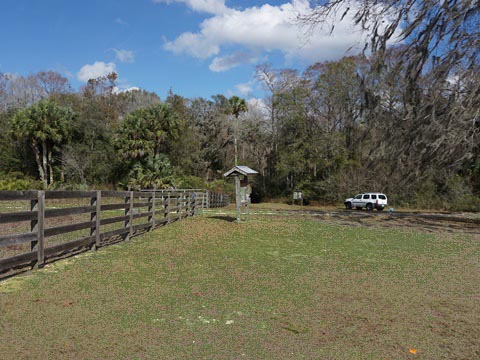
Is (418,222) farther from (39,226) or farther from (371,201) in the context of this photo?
(39,226)

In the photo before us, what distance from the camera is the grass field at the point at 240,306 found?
3.63m

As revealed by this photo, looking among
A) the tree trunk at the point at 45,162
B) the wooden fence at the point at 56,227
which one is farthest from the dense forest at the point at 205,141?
the wooden fence at the point at 56,227

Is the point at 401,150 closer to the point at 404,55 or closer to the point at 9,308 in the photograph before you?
the point at 404,55

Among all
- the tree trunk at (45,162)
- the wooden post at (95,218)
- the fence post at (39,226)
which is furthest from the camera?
the tree trunk at (45,162)

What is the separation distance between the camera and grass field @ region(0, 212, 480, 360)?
11.9ft

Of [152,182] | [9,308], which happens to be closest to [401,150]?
[9,308]

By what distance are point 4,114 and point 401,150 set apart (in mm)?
39059

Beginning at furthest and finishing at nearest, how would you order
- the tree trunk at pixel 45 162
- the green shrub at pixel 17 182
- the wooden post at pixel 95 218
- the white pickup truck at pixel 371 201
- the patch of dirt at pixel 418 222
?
1. the tree trunk at pixel 45 162
2. the white pickup truck at pixel 371 201
3. the green shrub at pixel 17 182
4. the patch of dirt at pixel 418 222
5. the wooden post at pixel 95 218

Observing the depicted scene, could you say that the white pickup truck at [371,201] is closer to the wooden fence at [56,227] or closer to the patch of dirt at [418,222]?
the patch of dirt at [418,222]

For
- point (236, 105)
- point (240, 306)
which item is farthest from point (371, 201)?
point (240, 306)

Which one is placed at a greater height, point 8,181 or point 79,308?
point 8,181

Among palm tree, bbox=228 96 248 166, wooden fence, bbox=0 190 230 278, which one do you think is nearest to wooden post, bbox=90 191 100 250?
wooden fence, bbox=0 190 230 278

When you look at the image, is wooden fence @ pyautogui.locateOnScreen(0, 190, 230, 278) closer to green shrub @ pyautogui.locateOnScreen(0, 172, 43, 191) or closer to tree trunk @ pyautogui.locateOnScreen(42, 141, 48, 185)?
green shrub @ pyautogui.locateOnScreen(0, 172, 43, 191)

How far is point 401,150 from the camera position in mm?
16688
